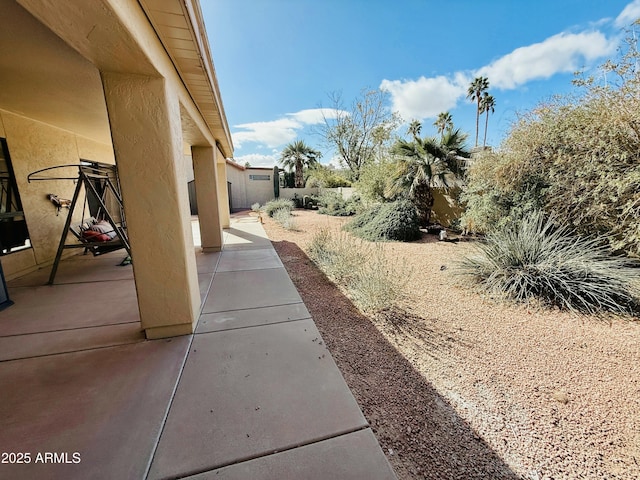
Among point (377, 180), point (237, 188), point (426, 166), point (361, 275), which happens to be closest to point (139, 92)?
point (361, 275)

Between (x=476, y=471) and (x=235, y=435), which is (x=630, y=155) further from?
(x=235, y=435)

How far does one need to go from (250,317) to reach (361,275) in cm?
176

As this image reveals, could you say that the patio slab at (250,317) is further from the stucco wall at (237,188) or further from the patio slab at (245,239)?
the stucco wall at (237,188)

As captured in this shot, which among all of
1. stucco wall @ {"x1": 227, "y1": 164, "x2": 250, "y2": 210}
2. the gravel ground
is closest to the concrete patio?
the gravel ground

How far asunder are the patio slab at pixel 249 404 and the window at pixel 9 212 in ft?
14.3

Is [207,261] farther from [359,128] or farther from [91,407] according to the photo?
[359,128]

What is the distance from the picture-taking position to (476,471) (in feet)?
4.35

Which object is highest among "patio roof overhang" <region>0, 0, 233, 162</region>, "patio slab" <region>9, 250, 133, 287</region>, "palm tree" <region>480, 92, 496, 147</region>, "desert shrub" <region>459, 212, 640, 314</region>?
"palm tree" <region>480, 92, 496, 147</region>

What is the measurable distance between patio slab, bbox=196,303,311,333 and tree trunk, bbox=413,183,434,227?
622 cm

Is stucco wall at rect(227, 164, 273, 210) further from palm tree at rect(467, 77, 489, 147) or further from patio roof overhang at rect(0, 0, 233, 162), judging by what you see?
palm tree at rect(467, 77, 489, 147)

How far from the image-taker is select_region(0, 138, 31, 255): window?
3.85 metres

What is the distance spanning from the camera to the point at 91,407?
159cm


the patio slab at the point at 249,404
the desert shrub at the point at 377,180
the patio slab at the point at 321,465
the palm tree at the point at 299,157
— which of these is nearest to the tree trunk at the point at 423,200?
the desert shrub at the point at 377,180

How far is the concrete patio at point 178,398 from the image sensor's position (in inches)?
49.9
